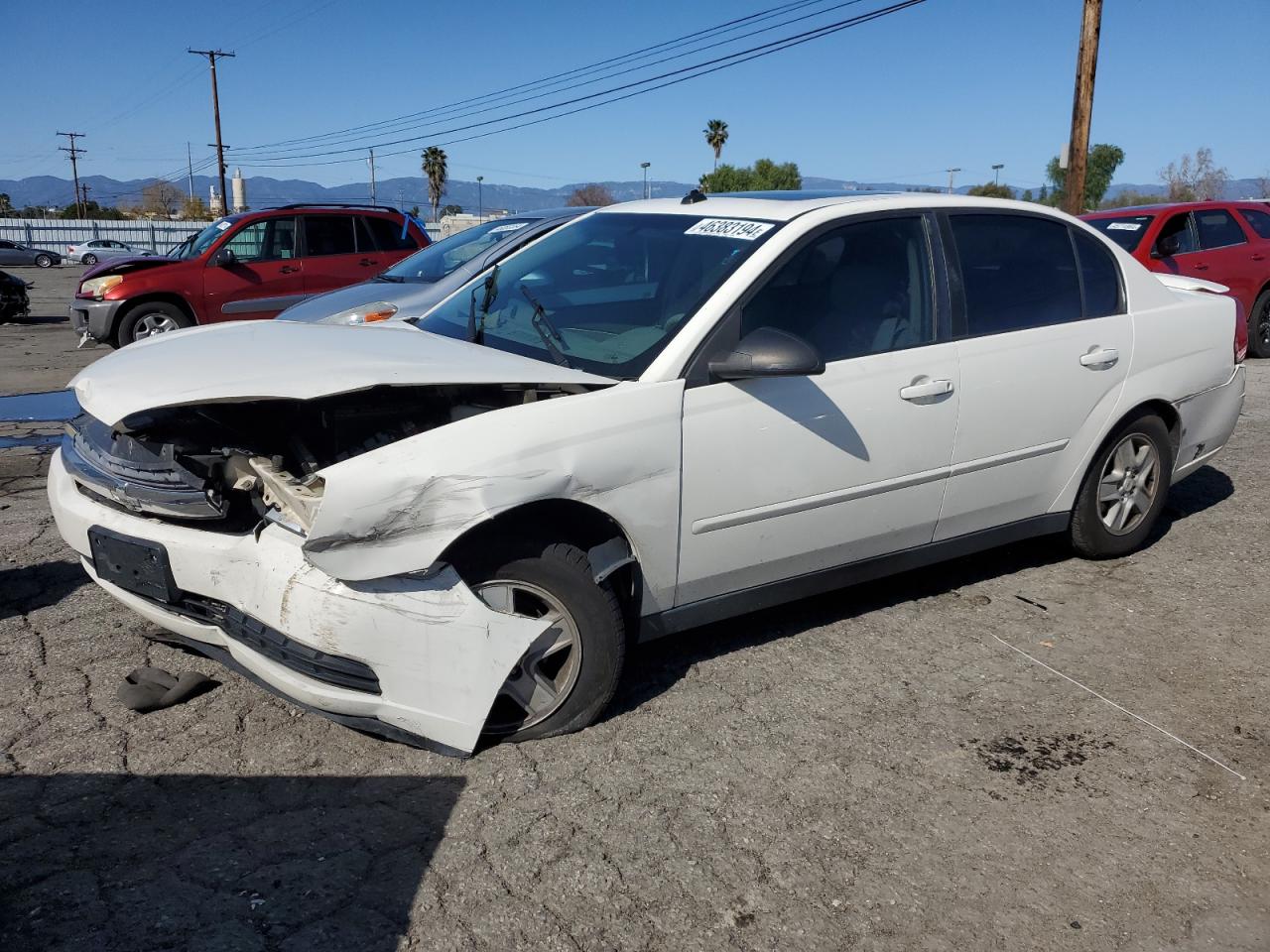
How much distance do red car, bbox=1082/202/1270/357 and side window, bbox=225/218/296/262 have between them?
9.11m

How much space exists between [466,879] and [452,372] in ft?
4.80

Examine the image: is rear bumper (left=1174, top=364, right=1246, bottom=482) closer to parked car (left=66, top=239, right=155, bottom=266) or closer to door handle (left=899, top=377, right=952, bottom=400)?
door handle (left=899, top=377, right=952, bottom=400)

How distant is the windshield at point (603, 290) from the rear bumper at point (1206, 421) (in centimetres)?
262

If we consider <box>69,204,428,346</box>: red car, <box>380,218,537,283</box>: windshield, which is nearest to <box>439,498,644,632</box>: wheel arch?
<box>380,218,537,283</box>: windshield

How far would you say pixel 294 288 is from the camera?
12.5 meters

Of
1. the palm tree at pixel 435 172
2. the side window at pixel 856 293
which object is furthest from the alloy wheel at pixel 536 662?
the palm tree at pixel 435 172

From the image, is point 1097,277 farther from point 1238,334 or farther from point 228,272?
point 228,272

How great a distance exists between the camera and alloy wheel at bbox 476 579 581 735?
123 inches

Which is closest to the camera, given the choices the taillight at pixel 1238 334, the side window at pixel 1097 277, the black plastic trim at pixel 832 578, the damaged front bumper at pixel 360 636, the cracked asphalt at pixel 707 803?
the cracked asphalt at pixel 707 803

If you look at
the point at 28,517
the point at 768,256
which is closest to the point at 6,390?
the point at 28,517

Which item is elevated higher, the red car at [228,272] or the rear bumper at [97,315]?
the red car at [228,272]

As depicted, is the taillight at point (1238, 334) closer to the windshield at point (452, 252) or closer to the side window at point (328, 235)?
the windshield at point (452, 252)

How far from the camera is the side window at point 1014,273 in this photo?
167 inches

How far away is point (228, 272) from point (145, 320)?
111 cm
